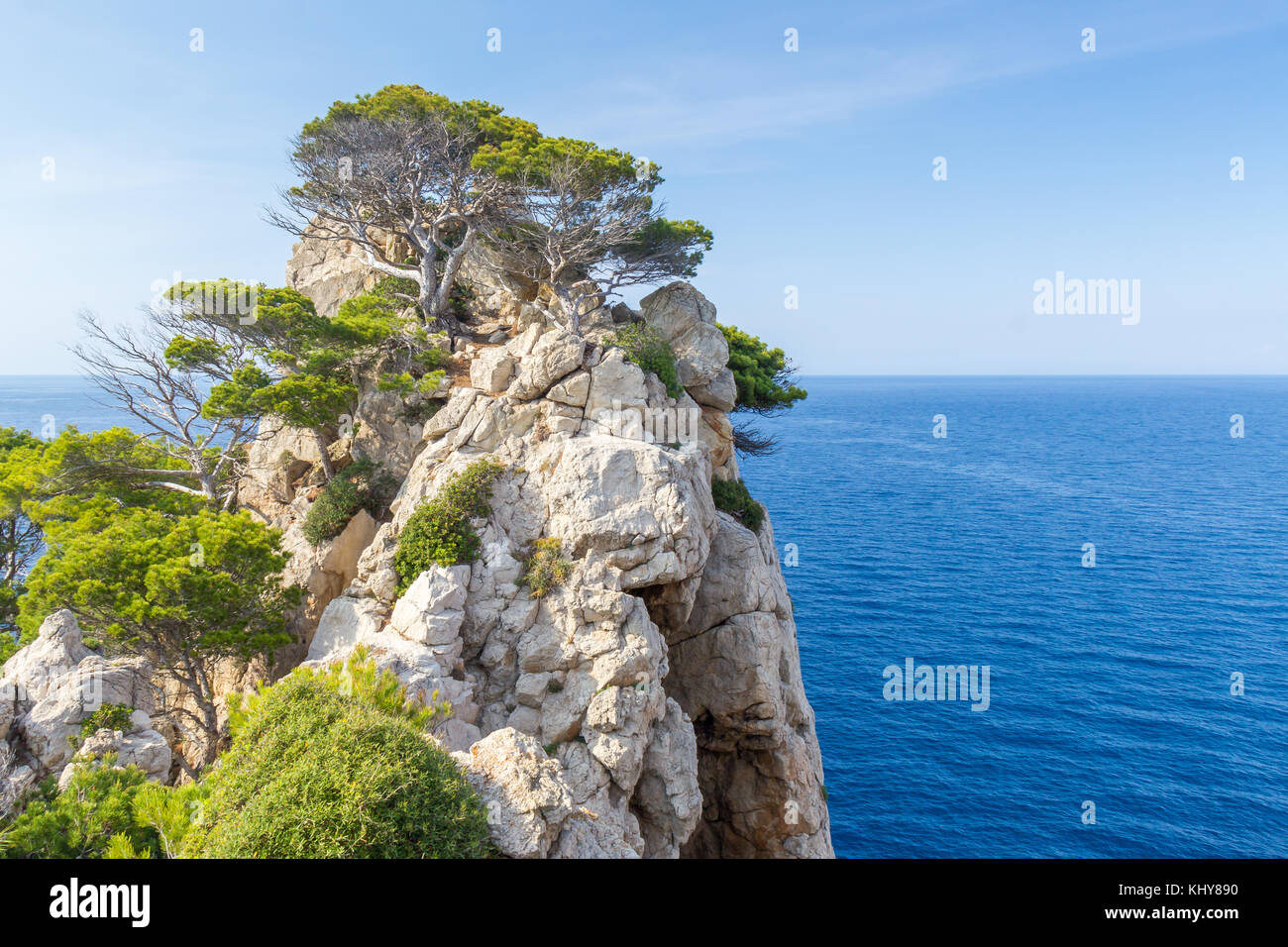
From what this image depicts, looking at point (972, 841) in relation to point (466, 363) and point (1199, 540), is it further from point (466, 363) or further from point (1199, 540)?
point (1199, 540)

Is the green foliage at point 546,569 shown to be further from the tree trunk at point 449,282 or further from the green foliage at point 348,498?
the tree trunk at point 449,282

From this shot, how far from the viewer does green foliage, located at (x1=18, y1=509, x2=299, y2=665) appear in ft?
72.9

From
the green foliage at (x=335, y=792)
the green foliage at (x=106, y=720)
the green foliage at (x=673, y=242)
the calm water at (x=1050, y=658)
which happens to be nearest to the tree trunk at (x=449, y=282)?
the green foliage at (x=673, y=242)

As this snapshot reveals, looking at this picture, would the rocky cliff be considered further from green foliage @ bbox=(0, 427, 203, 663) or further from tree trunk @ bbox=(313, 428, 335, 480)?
green foliage @ bbox=(0, 427, 203, 663)

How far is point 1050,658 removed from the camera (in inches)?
2287

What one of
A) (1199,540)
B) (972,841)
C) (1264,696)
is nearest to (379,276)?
(972,841)

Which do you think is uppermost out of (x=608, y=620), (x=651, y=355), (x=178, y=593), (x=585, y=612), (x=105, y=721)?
(x=651, y=355)

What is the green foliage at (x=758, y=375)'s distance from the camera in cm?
4084

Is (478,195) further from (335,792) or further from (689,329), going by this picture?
(335,792)

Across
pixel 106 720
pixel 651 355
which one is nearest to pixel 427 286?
pixel 651 355

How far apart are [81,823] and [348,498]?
693 inches

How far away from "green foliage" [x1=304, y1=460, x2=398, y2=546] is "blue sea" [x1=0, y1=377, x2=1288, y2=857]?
3221 centimetres

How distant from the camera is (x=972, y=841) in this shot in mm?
40375
